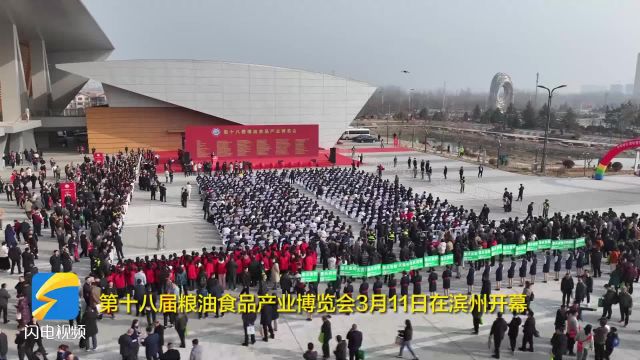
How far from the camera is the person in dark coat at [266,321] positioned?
9820 millimetres

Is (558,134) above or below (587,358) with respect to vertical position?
above

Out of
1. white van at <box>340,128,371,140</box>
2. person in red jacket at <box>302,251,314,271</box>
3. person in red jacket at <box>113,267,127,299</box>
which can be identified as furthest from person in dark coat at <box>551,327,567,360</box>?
white van at <box>340,128,371,140</box>

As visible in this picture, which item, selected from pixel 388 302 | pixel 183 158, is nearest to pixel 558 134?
pixel 183 158

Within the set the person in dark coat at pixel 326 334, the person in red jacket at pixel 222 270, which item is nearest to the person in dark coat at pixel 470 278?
the person in dark coat at pixel 326 334

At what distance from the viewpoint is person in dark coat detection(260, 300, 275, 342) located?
9820 millimetres

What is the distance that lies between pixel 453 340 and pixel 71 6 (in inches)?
1151

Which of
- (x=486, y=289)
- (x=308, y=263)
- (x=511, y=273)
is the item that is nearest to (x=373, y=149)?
(x=511, y=273)

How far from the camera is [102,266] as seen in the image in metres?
12.0

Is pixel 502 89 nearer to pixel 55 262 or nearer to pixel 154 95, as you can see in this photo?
pixel 154 95

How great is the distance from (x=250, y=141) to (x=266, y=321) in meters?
25.0

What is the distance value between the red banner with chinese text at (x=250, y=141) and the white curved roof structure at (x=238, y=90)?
511cm

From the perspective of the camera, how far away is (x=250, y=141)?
111 ft

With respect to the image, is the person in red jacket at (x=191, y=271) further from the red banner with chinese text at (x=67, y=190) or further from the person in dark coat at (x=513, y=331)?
the red banner with chinese text at (x=67, y=190)

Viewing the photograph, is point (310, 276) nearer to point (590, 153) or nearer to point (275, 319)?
point (275, 319)
